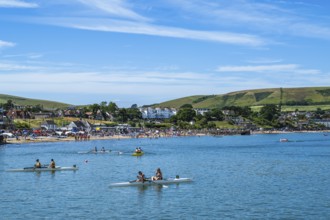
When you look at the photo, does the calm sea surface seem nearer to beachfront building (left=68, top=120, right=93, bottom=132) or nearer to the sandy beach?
the sandy beach

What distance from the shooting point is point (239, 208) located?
3575cm

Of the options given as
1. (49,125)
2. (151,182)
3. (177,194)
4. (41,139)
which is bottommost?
(177,194)

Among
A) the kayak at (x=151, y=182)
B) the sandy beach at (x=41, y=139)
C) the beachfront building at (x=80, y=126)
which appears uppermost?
the beachfront building at (x=80, y=126)

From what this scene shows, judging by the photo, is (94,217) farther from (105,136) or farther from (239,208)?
(105,136)

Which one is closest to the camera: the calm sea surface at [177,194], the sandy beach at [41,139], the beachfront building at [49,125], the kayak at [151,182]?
the calm sea surface at [177,194]

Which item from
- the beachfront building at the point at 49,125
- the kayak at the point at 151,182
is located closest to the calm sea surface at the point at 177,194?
the kayak at the point at 151,182

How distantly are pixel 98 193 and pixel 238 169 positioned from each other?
937 inches

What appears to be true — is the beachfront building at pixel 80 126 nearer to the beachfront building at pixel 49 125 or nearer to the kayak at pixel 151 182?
the beachfront building at pixel 49 125

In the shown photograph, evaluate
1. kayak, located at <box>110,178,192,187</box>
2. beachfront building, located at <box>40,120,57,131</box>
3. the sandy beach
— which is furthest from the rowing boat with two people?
beachfront building, located at <box>40,120,57,131</box>

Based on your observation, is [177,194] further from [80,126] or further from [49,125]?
[49,125]

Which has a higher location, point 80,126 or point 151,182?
point 80,126

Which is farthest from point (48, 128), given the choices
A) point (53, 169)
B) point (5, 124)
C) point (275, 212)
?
point (275, 212)

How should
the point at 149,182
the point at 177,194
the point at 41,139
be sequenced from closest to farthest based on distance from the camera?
the point at 177,194
the point at 149,182
the point at 41,139

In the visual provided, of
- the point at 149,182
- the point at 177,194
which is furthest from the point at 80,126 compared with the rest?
the point at 177,194
